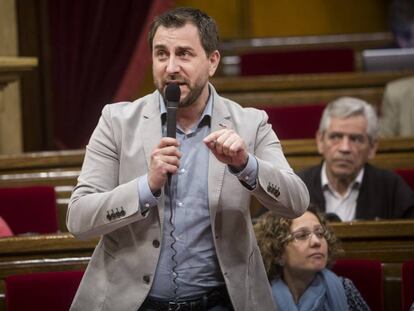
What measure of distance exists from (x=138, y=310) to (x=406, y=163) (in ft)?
5.11

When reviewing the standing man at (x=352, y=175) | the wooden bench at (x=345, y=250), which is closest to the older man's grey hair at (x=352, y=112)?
the standing man at (x=352, y=175)

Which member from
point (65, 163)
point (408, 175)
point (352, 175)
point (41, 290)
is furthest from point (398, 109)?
point (41, 290)

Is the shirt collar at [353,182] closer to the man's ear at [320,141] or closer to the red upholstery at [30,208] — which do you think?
the man's ear at [320,141]

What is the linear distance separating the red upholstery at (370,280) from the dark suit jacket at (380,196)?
0.48 metres

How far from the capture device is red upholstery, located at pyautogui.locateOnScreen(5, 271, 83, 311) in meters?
2.04

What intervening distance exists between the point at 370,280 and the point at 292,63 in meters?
2.27

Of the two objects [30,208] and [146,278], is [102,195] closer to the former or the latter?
[146,278]

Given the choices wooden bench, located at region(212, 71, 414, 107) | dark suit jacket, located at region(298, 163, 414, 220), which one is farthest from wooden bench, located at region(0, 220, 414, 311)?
wooden bench, located at region(212, 71, 414, 107)

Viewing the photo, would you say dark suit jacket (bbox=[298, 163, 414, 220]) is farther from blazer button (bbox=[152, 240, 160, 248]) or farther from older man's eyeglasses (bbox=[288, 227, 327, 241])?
blazer button (bbox=[152, 240, 160, 248])

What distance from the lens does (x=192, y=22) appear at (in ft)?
5.51

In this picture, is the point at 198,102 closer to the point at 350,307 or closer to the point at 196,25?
the point at 196,25

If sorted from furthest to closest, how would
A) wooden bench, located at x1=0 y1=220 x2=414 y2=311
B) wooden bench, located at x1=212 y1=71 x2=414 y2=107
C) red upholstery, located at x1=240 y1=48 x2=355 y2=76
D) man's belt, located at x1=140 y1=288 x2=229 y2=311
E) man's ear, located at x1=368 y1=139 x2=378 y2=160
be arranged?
red upholstery, located at x1=240 y1=48 x2=355 y2=76 < wooden bench, located at x1=212 y1=71 x2=414 y2=107 < man's ear, located at x1=368 y1=139 x2=378 y2=160 < wooden bench, located at x1=0 y1=220 x2=414 y2=311 < man's belt, located at x1=140 y1=288 x2=229 y2=311

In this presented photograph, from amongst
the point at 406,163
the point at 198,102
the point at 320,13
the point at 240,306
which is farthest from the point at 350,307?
the point at 320,13

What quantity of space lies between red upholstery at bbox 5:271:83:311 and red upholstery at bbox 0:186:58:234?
1.76 ft
